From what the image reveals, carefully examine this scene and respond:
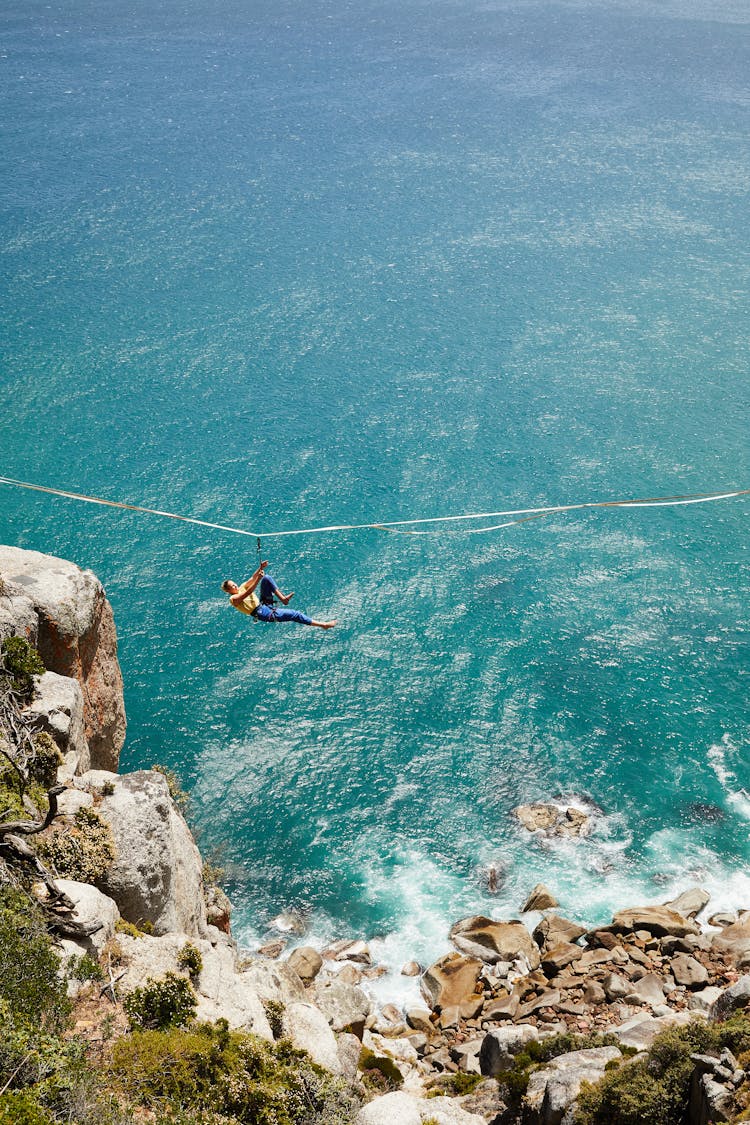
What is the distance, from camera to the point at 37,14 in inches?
4136

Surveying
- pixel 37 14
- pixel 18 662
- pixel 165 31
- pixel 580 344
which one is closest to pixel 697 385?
pixel 580 344

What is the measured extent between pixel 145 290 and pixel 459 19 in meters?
76.1

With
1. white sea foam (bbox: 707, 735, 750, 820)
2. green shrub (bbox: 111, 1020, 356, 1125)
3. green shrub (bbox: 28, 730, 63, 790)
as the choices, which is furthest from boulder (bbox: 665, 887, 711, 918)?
green shrub (bbox: 28, 730, 63, 790)

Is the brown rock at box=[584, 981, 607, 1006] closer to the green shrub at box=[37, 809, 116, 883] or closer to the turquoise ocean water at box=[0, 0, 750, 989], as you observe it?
the turquoise ocean water at box=[0, 0, 750, 989]

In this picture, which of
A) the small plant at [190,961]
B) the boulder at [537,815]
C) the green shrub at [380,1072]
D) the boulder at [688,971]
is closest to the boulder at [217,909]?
the green shrub at [380,1072]

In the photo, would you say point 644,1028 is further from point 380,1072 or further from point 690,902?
point 690,902

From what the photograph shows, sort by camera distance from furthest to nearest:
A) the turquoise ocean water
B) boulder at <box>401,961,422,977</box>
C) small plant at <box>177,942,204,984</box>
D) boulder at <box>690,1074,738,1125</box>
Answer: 1. the turquoise ocean water
2. boulder at <box>401,961,422,977</box>
3. small plant at <box>177,942,204,984</box>
4. boulder at <box>690,1074,738,1125</box>

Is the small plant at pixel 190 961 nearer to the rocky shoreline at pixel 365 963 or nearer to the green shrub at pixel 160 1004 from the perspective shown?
the rocky shoreline at pixel 365 963

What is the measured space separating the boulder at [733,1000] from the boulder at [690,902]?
701 centimetres

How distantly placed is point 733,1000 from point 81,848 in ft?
37.7

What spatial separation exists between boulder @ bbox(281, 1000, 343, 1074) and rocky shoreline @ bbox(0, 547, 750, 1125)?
4 centimetres

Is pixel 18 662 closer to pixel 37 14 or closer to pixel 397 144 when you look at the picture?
pixel 397 144

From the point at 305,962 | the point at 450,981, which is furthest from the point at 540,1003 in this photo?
the point at 305,962

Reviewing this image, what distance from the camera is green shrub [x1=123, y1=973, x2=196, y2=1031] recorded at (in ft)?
47.8
